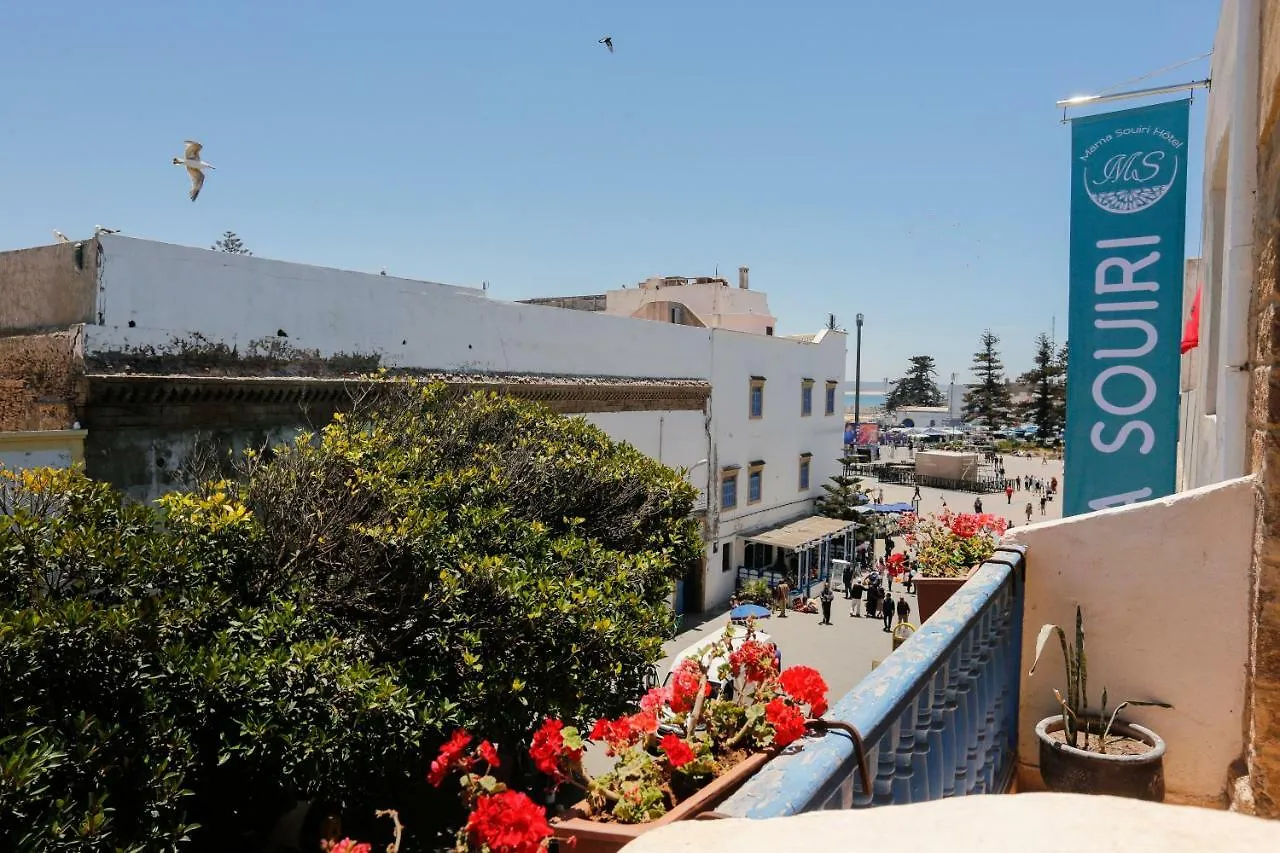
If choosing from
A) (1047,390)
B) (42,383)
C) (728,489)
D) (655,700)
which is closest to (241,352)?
(42,383)

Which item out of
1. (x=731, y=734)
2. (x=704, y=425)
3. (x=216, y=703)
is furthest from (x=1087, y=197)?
(x=704, y=425)

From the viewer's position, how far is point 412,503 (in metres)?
8.70

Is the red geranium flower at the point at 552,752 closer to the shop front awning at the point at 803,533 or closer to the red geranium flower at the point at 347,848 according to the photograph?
the red geranium flower at the point at 347,848

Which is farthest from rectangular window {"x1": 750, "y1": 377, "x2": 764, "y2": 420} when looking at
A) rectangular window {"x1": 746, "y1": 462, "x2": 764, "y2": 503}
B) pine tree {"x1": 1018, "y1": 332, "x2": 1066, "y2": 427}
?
pine tree {"x1": 1018, "y1": 332, "x2": 1066, "y2": 427}

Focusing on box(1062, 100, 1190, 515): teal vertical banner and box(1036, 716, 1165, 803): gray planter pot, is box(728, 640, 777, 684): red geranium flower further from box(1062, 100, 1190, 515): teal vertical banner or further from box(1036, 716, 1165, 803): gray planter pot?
box(1062, 100, 1190, 515): teal vertical banner

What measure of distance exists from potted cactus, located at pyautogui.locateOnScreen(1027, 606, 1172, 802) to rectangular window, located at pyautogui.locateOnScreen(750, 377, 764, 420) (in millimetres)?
20684

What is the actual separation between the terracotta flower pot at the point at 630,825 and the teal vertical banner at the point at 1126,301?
184 inches

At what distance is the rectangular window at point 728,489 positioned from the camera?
22.6 m

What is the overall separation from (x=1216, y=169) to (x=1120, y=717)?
15.5 feet

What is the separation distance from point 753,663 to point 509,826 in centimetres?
100

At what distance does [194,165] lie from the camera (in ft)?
33.8

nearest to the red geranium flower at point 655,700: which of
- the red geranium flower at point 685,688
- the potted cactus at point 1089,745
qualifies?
the red geranium flower at point 685,688

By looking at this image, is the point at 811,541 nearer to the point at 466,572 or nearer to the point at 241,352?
the point at 241,352

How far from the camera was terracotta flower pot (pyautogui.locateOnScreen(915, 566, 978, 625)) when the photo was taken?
15.1 feet
